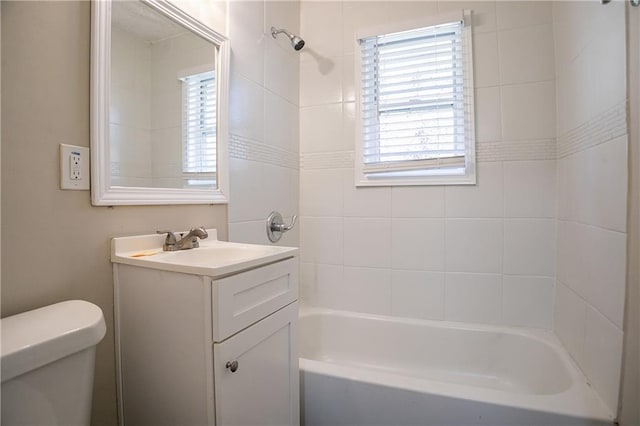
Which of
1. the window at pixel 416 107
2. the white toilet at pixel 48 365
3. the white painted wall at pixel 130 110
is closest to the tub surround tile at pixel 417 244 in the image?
the window at pixel 416 107

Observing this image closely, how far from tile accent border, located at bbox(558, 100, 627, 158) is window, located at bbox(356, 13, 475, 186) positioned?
0.40m

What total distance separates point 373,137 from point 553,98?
0.91m

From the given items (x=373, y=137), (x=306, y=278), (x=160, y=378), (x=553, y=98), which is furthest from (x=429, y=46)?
(x=160, y=378)

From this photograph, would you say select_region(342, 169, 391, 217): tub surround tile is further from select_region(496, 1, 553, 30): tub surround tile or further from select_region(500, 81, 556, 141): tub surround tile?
select_region(496, 1, 553, 30): tub surround tile

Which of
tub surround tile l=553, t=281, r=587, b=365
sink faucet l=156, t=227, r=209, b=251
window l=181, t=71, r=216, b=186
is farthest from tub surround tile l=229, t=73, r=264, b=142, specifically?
tub surround tile l=553, t=281, r=587, b=365

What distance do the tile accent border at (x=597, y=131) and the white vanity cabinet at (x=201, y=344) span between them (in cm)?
119

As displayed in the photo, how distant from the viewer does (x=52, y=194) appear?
762 millimetres

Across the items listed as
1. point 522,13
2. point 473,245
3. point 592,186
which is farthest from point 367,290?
point 522,13

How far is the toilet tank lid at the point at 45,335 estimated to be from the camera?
0.53 m

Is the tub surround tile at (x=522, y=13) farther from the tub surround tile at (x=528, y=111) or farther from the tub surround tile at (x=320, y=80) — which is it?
the tub surround tile at (x=320, y=80)

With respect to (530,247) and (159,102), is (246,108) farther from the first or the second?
(530,247)

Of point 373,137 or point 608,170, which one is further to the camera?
point 373,137

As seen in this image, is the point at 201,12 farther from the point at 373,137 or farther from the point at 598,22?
the point at 598,22

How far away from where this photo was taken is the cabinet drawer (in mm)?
742
